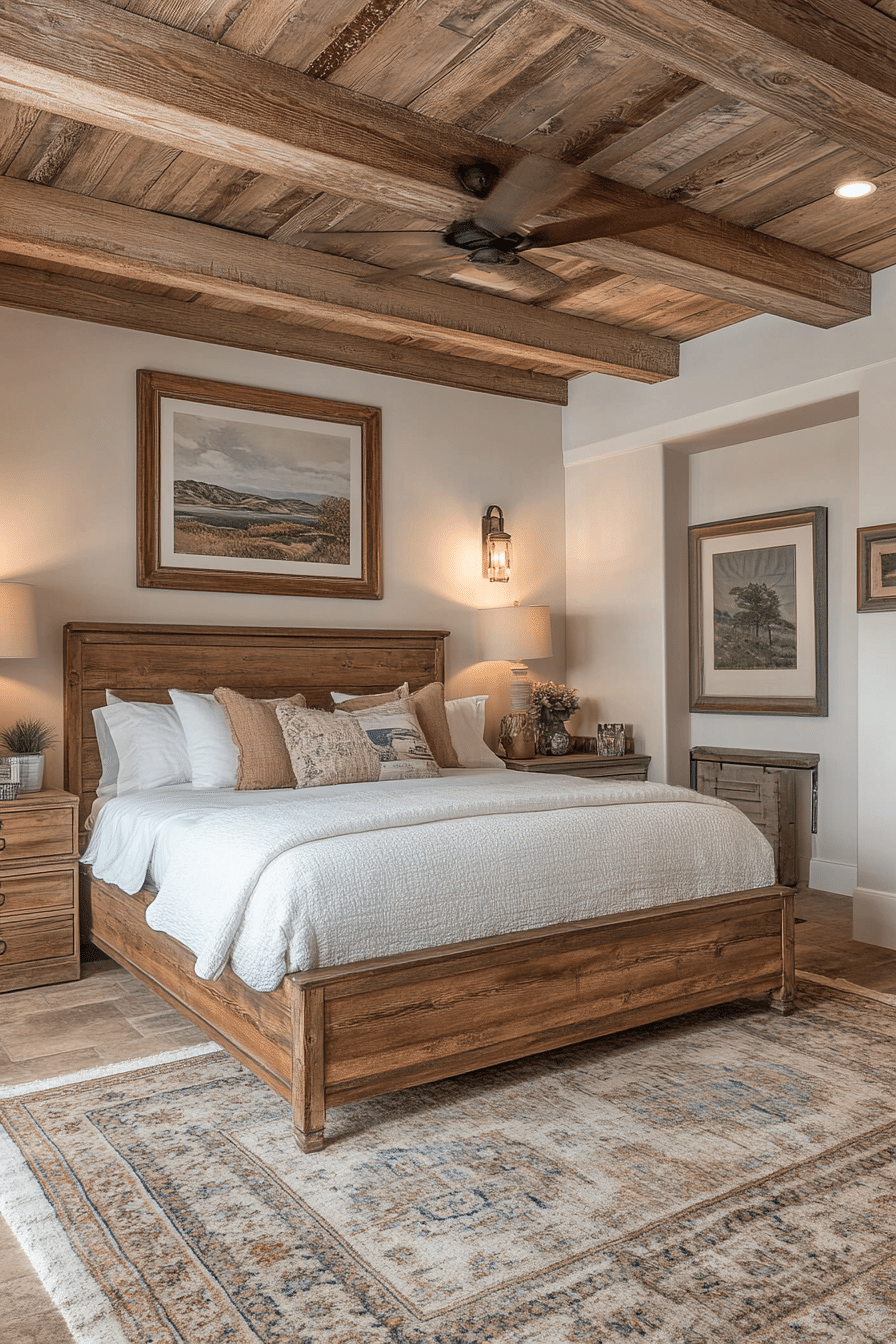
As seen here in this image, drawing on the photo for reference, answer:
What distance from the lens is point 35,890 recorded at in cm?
365

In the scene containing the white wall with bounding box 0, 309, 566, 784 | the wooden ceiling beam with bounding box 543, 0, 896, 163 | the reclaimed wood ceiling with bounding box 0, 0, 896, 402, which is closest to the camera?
the wooden ceiling beam with bounding box 543, 0, 896, 163

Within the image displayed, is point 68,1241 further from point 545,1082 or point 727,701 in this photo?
point 727,701

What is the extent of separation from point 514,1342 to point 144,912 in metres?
1.97

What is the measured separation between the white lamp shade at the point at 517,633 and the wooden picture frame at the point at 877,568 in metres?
1.57

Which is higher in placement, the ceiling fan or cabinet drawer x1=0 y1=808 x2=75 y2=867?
the ceiling fan

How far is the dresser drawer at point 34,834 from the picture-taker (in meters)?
3.59

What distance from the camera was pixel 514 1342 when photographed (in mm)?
1693

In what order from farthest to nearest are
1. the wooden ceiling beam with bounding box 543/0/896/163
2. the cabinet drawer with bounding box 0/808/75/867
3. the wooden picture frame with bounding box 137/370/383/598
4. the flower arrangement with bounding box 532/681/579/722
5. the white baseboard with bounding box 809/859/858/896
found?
the flower arrangement with bounding box 532/681/579/722
the white baseboard with bounding box 809/859/858/896
the wooden picture frame with bounding box 137/370/383/598
the cabinet drawer with bounding box 0/808/75/867
the wooden ceiling beam with bounding box 543/0/896/163

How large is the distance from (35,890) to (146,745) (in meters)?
0.68

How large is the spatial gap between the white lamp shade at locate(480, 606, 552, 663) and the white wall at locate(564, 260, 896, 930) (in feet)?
1.86

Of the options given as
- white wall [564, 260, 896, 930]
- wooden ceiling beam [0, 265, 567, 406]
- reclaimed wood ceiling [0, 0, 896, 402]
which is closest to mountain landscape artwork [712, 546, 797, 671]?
white wall [564, 260, 896, 930]

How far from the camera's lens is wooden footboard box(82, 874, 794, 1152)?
7.87 ft

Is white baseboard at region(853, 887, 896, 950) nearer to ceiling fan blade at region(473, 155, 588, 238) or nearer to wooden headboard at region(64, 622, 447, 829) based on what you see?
wooden headboard at region(64, 622, 447, 829)

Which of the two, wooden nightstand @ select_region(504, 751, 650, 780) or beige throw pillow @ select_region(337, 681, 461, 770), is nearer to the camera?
beige throw pillow @ select_region(337, 681, 461, 770)
